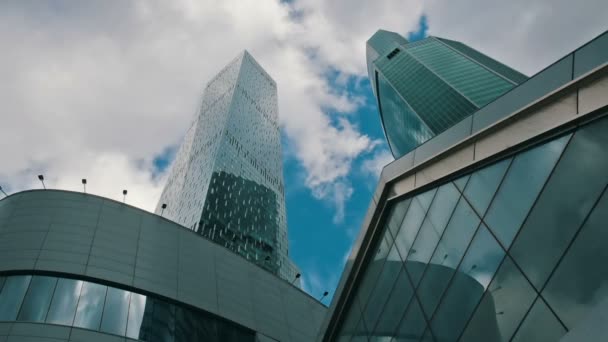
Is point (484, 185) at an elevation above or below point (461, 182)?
below

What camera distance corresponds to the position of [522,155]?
32.6 ft

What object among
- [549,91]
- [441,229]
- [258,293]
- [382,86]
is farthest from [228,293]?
[382,86]

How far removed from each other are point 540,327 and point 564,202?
221 cm

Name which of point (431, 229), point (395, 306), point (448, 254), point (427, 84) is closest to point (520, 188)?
point (448, 254)

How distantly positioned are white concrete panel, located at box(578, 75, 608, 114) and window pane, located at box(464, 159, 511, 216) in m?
2.17

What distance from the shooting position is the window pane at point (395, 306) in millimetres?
13609

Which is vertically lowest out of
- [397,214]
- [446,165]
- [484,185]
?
[484,185]

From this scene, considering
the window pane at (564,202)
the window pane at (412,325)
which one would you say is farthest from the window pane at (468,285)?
the window pane at (564,202)

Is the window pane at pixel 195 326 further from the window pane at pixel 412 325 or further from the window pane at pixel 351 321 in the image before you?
the window pane at pixel 412 325

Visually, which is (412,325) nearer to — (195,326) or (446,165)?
(446,165)

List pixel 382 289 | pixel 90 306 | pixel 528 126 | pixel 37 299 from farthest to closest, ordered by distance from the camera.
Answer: pixel 90 306 < pixel 37 299 < pixel 382 289 < pixel 528 126

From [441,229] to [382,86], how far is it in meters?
174

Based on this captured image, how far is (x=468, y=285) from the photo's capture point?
10.5 metres

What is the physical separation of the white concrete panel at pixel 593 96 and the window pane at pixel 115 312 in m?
22.9
